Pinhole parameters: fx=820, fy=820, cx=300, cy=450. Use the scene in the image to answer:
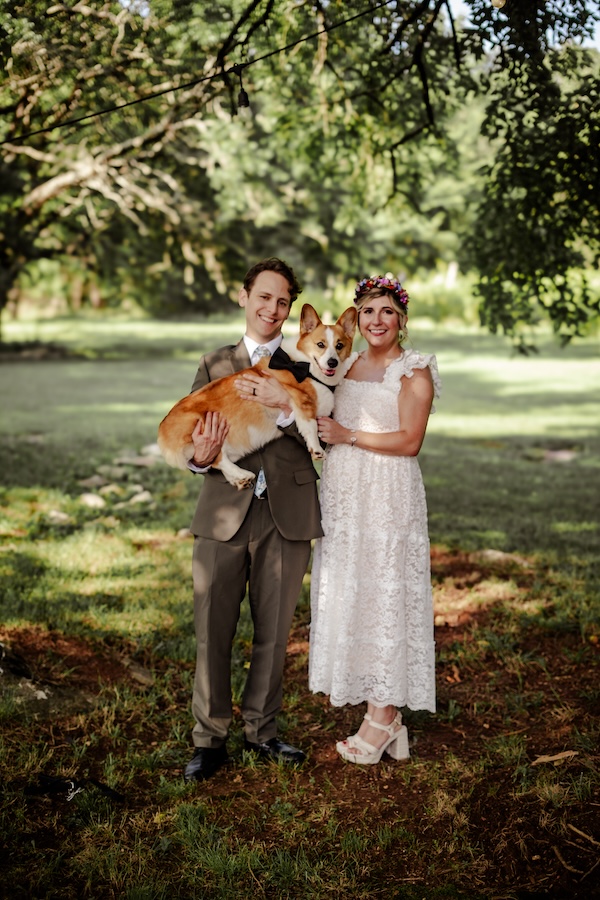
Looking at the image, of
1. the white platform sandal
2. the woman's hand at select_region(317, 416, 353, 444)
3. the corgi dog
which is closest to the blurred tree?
the corgi dog

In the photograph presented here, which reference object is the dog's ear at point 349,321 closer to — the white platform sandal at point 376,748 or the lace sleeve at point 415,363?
the lace sleeve at point 415,363

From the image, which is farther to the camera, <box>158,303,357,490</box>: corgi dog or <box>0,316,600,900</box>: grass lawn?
<box>158,303,357,490</box>: corgi dog

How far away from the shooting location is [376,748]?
3.97 metres

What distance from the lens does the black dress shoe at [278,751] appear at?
391cm

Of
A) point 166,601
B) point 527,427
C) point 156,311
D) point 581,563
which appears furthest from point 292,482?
Answer: point 156,311

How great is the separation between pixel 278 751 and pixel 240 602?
0.76 meters

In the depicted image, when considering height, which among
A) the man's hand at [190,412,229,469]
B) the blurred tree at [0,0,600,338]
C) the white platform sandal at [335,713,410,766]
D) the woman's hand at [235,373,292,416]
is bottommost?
the white platform sandal at [335,713,410,766]

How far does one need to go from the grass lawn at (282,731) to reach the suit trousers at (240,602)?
0.35 meters

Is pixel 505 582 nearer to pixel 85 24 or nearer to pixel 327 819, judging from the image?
pixel 327 819

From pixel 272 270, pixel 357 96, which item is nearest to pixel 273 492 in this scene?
pixel 272 270

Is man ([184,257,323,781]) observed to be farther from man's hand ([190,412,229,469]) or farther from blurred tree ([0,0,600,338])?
blurred tree ([0,0,600,338])

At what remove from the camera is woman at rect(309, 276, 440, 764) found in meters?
3.78

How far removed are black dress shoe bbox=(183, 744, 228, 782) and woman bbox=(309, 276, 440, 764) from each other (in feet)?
1.84

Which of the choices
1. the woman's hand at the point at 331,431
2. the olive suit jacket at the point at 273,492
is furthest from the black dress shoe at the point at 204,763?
the woman's hand at the point at 331,431
